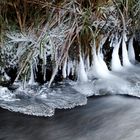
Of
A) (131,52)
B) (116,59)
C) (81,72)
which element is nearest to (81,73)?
(81,72)

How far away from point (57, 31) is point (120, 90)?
2.03 ft

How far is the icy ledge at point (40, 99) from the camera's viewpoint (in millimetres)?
2934

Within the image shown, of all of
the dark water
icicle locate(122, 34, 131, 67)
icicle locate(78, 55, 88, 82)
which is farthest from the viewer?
icicle locate(122, 34, 131, 67)

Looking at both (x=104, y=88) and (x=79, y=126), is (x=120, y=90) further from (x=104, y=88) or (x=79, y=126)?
(x=79, y=126)

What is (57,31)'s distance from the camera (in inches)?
127

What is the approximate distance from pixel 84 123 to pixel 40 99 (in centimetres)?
42

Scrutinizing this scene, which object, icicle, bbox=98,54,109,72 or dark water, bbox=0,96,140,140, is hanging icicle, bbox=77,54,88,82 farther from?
dark water, bbox=0,96,140,140

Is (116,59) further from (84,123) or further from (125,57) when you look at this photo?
(84,123)

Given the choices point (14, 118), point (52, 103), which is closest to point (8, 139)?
point (14, 118)

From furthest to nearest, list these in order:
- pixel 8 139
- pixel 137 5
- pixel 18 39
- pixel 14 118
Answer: pixel 137 5 → pixel 18 39 → pixel 14 118 → pixel 8 139

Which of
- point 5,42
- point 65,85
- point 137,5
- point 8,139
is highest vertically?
point 137,5

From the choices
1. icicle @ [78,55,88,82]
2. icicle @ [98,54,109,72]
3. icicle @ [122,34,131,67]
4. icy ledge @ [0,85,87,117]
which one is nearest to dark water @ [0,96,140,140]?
icy ledge @ [0,85,87,117]

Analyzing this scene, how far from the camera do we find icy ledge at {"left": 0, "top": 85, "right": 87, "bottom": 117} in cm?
293

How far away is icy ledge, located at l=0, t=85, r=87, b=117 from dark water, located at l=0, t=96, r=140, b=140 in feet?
0.14
